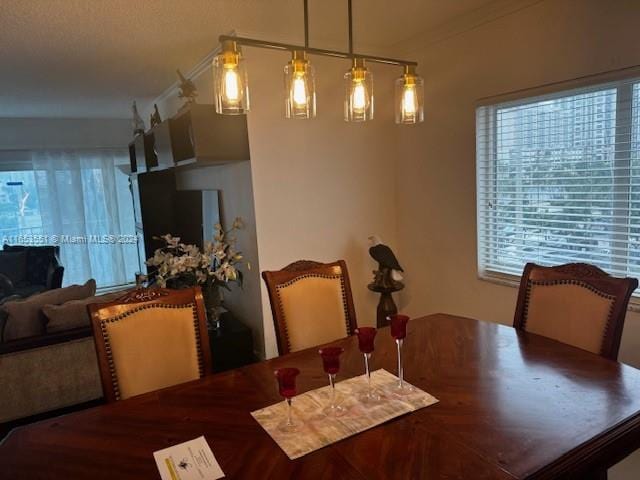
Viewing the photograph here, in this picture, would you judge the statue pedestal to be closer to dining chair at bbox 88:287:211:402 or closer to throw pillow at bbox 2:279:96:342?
dining chair at bbox 88:287:211:402

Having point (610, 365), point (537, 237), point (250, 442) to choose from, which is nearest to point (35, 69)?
point (250, 442)

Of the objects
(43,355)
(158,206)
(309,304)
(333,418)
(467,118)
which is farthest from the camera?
(158,206)

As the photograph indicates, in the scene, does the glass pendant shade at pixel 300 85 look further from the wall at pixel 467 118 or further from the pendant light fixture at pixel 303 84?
the wall at pixel 467 118

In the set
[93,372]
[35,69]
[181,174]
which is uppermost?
[35,69]

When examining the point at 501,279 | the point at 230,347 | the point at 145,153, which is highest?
the point at 145,153

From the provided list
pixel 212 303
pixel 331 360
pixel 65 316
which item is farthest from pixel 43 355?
pixel 331 360

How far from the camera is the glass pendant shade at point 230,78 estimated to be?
1.48 m

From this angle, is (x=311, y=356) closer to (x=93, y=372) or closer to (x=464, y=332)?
(x=464, y=332)

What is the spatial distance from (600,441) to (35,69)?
13.7 feet

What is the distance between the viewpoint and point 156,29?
2.71 m

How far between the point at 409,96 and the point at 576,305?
3.62ft

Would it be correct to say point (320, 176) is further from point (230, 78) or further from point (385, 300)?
point (230, 78)

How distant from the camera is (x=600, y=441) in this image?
1.15 metres

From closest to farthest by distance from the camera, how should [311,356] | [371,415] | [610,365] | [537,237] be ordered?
[371,415]
[610,365]
[311,356]
[537,237]
